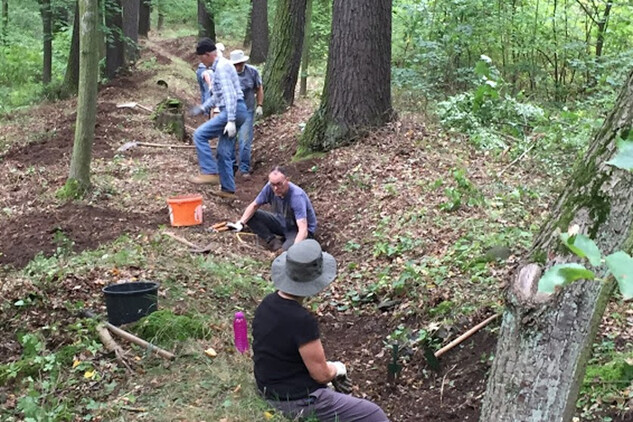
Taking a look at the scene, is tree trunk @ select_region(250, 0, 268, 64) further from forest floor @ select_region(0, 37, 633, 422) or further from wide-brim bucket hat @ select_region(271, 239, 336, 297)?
wide-brim bucket hat @ select_region(271, 239, 336, 297)

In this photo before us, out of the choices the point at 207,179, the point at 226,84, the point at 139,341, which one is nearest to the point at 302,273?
the point at 139,341

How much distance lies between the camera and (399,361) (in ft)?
16.0

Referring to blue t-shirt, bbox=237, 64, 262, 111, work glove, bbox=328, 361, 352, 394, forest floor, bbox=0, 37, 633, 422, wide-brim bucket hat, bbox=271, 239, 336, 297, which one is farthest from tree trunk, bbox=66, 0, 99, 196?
work glove, bbox=328, 361, 352, 394

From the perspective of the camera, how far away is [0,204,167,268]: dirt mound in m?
6.67

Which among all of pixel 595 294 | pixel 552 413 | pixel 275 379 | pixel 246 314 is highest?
pixel 595 294

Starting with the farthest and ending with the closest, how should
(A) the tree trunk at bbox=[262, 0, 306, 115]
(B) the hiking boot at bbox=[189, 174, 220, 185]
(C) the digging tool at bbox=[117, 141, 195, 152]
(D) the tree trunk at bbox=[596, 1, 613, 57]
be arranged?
(A) the tree trunk at bbox=[262, 0, 306, 115], (D) the tree trunk at bbox=[596, 1, 613, 57], (C) the digging tool at bbox=[117, 141, 195, 152], (B) the hiking boot at bbox=[189, 174, 220, 185]

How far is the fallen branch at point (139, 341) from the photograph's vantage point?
4484mm

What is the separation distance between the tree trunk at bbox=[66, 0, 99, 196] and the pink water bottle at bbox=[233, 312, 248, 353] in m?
4.35

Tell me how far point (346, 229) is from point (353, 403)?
377 cm

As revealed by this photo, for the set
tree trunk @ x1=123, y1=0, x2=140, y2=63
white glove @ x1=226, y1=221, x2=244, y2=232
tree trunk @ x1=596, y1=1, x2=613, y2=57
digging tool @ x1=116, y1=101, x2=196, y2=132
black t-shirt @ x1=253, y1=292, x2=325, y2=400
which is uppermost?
tree trunk @ x1=596, y1=1, x2=613, y2=57

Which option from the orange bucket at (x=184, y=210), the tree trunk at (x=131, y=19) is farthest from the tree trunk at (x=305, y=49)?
the orange bucket at (x=184, y=210)

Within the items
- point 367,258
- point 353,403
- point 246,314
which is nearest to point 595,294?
point 353,403

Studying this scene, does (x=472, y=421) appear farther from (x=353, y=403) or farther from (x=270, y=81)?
(x=270, y=81)

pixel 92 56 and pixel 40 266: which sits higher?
pixel 92 56
